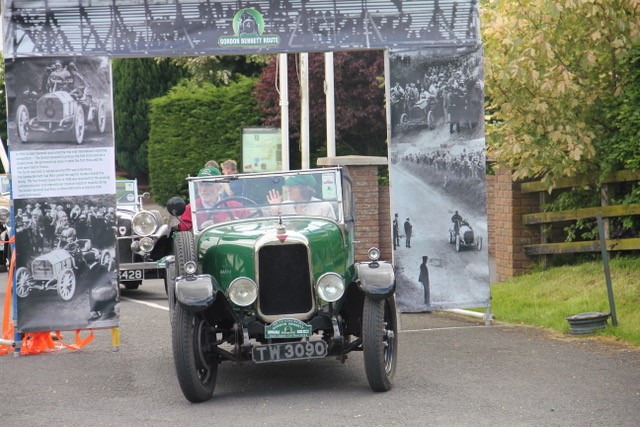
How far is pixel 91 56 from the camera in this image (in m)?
11.4

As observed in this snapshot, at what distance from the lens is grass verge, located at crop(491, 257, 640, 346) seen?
12219mm

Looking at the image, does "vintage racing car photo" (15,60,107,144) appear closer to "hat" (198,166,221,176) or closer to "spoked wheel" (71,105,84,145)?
"spoked wheel" (71,105,84,145)

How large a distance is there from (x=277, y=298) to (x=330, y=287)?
0.42 metres

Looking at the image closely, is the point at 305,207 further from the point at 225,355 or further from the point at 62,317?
the point at 62,317

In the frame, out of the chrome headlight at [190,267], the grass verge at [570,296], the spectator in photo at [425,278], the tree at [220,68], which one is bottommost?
the grass verge at [570,296]

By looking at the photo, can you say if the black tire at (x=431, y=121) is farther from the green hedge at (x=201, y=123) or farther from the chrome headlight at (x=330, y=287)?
the green hedge at (x=201, y=123)

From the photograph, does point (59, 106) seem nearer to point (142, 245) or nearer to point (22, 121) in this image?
point (22, 121)

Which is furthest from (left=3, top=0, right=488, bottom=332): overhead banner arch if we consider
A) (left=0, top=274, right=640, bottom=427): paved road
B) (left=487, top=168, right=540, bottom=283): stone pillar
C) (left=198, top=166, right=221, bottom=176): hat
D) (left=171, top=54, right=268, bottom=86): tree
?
(left=171, top=54, right=268, bottom=86): tree

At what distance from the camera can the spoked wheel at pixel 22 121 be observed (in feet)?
37.2

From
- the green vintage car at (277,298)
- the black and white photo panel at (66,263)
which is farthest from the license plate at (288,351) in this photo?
the black and white photo panel at (66,263)

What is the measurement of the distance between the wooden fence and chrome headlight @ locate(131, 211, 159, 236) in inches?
208

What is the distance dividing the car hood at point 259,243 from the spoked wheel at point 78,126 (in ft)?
7.54

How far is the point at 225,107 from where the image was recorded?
107ft

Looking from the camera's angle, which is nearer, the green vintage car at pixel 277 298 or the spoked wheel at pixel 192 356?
the spoked wheel at pixel 192 356
